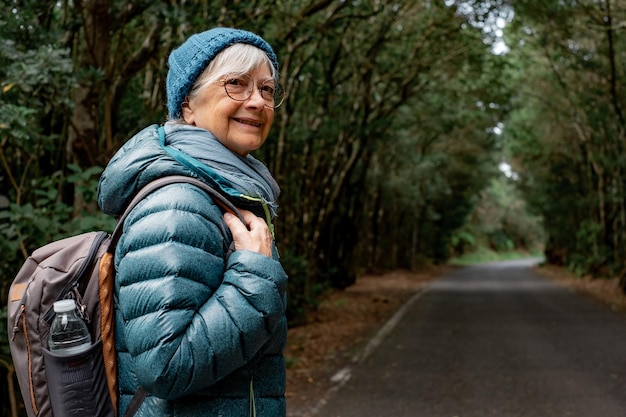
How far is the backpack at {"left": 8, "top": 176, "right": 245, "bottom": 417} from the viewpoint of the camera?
1923mm

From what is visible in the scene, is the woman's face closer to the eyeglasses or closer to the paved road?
the eyeglasses

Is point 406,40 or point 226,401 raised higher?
point 406,40

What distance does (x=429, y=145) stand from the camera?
3397 centimetres

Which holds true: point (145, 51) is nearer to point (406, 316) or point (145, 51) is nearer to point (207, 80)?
point (207, 80)

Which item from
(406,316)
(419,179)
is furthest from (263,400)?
(419,179)

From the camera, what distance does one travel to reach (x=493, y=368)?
971cm

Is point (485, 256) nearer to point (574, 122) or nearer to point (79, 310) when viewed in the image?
point (574, 122)

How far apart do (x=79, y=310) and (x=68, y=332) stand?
0.06 meters

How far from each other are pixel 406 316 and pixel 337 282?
6561mm

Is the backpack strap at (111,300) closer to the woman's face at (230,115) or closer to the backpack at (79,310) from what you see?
the backpack at (79,310)

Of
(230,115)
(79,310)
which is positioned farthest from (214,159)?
(79,310)

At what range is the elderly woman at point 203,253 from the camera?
1.79 m

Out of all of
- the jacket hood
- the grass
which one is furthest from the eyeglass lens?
the grass

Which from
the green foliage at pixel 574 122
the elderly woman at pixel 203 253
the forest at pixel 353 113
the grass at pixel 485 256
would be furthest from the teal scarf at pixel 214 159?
the grass at pixel 485 256
